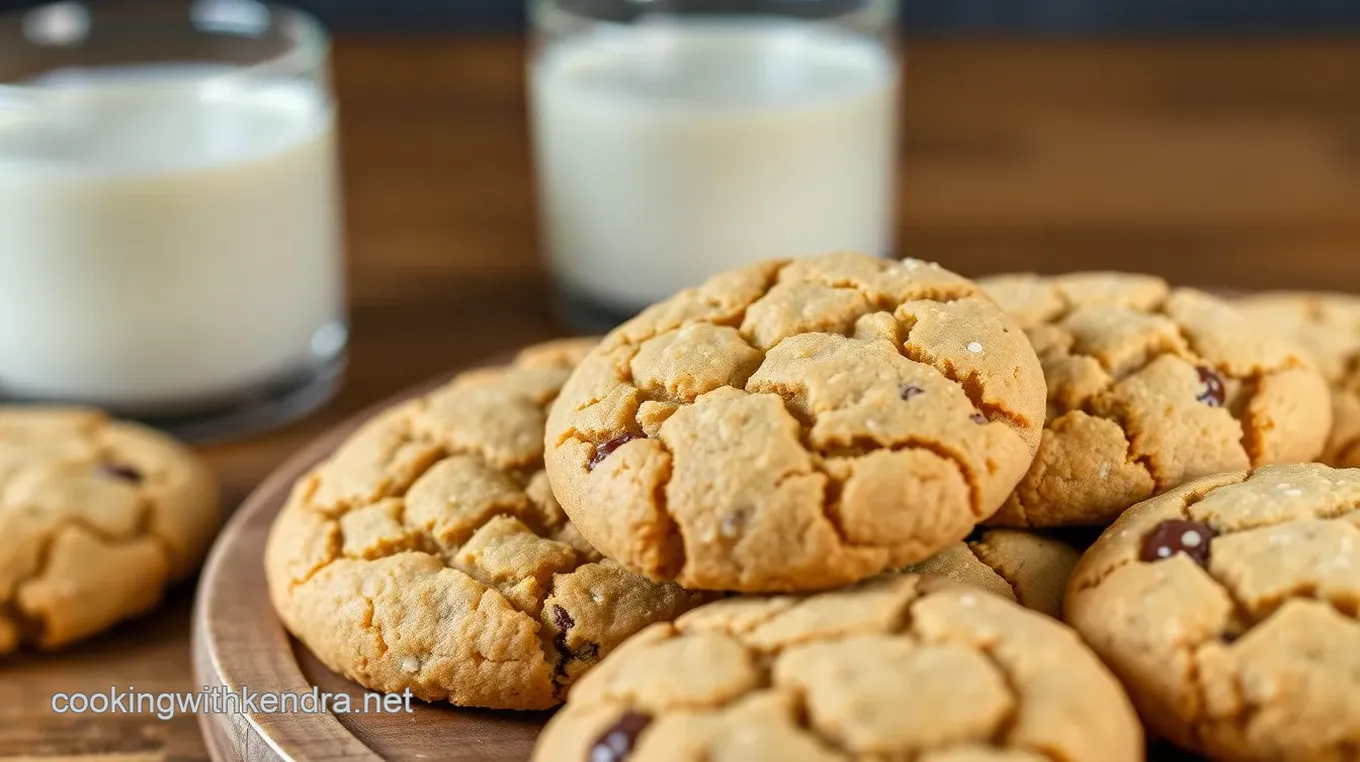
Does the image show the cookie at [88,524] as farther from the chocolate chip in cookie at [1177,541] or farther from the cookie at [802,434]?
the chocolate chip in cookie at [1177,541]

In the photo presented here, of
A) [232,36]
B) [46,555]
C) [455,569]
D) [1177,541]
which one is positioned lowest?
[46,555]

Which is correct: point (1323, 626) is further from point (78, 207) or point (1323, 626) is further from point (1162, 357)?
point (78, 207)

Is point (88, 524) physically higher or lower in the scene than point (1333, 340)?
lower

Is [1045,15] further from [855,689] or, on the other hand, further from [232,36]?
[855,689]

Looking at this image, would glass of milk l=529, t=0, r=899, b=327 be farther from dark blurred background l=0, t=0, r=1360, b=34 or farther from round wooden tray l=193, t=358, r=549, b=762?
dark blurred background l=0, t=0, r=1360, b=34

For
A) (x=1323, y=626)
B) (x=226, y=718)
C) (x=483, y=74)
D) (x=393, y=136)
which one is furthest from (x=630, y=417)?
(x=483, y=74)

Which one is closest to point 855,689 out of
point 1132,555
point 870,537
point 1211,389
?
point 870,537

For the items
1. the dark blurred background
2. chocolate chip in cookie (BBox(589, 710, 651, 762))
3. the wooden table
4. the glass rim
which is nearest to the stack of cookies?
chocolate chip in cookie (BBox(589, 710, 651, 762))
